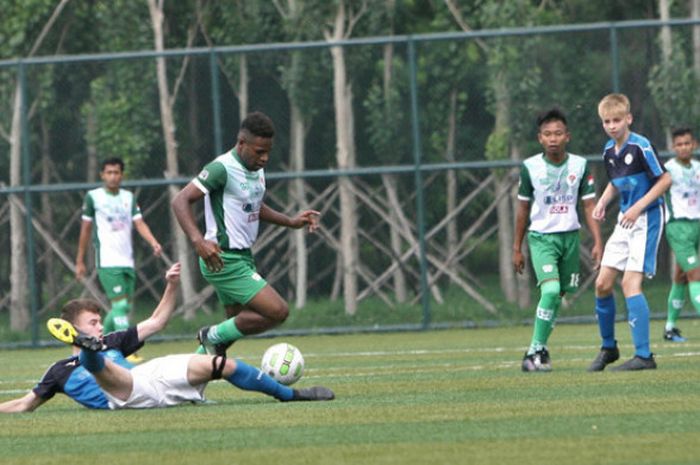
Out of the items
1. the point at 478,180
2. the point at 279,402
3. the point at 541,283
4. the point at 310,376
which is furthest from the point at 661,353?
the point at 478,180

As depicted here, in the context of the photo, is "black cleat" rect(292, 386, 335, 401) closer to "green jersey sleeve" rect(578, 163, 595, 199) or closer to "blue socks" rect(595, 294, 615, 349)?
"blue socks" rect(595, 294, 615, 349)

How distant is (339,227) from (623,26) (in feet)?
13.2

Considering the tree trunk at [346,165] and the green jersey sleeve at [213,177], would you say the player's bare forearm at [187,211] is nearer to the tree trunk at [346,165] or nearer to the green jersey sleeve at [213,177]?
the green jersey sleeve at [213,177]

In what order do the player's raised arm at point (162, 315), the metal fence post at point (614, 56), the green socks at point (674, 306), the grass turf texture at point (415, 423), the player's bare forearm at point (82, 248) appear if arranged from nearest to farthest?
the grass turf texture at point (415, 423)
the player's raised arm at point (162, 315)
the green socks at point (674, 306)
the player's bare forearm at point (82, 248)
the metal fence post at point (614, 56)

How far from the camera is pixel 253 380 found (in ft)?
34.2

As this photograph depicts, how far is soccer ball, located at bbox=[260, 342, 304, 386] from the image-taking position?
452 inches

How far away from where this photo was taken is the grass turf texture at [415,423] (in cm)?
809

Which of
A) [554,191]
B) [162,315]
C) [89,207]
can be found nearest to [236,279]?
[162,315]

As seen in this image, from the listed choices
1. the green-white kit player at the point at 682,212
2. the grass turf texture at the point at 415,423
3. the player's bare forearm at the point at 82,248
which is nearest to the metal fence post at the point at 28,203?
the player's bare forearm at the point at 82,248

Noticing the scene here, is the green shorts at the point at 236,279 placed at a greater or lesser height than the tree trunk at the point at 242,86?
lesser

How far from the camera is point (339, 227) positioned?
20812 mm

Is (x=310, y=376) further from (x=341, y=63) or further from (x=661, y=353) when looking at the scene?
(x=341, y=63)

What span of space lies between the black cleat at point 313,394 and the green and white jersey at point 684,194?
7.42 meters

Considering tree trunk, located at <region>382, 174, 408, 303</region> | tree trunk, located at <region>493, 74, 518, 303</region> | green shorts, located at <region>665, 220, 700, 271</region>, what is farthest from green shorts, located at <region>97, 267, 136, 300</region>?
green shorts, located at <region>665, 220, 700, 271</region>
